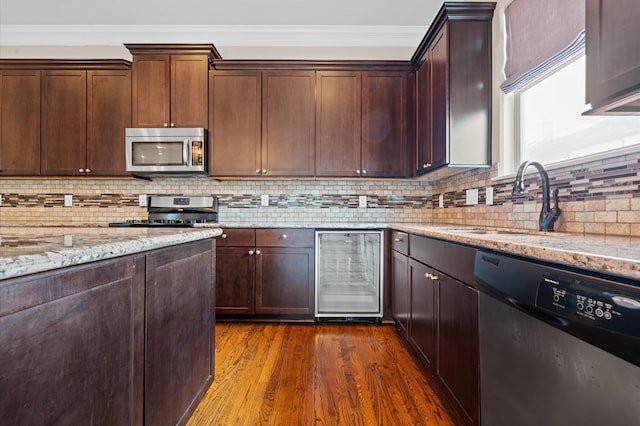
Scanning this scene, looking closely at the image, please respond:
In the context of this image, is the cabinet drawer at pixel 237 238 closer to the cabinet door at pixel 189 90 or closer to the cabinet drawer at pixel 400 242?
the cabinet door at pixel 189 90

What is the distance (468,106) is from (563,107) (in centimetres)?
60

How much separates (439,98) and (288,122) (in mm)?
1338

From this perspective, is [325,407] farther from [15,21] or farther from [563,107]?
[15,21]

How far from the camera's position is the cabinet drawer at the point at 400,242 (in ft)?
7.52

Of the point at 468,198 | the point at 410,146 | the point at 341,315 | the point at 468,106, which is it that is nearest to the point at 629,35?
the point at 468,106

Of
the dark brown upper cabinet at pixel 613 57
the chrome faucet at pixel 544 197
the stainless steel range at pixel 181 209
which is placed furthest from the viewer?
the stainless steel range at pixel 181 209

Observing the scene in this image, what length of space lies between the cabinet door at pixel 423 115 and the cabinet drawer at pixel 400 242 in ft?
2.03

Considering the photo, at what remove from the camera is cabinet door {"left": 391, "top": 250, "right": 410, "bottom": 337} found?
2.30 metres

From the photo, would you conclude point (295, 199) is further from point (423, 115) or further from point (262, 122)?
point (423, 115)

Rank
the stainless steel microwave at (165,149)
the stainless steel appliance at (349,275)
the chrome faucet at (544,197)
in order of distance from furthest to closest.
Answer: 1. the stainless steel microwave at (165,149)
2. the stainless steel appliance at (349,275)
3. the chrome faucet at (544,197)

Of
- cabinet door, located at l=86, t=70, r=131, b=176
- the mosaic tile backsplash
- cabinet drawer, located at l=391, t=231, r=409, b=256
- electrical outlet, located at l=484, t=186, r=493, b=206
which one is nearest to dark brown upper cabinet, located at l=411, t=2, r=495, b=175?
electrical outlet, located at l=484, t=186, r=493, b=206

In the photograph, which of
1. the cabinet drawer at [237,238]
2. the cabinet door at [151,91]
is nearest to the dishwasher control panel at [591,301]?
the cabinet drawer at [237,238]

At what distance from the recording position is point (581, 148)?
164 cm

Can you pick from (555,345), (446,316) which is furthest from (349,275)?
(555,345)
